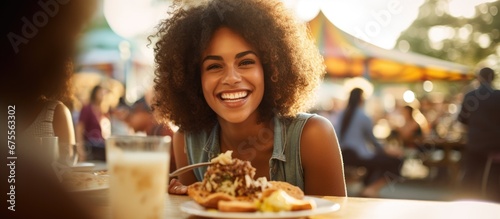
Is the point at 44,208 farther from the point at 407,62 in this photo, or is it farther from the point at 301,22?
the point at 407,62

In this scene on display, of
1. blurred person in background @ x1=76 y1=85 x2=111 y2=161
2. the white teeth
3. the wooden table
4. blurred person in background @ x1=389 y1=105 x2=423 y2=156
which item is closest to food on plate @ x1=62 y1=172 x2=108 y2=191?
the wooden table

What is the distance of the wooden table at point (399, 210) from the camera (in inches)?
47.9

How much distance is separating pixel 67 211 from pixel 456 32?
16512 millimetres

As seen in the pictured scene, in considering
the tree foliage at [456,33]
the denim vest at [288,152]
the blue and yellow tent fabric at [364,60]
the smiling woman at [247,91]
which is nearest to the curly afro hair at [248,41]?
the smiling woman at [247,91]

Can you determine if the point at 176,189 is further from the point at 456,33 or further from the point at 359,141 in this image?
the point at 456,33

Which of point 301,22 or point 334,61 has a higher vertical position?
point 334,61

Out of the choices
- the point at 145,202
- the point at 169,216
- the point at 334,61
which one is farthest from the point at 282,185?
the point at 334,61

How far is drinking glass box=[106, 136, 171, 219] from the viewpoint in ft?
3.21

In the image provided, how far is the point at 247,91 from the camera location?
199 cm

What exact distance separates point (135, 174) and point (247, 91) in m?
1.05

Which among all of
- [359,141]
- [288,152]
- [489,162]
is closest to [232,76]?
[288,152]

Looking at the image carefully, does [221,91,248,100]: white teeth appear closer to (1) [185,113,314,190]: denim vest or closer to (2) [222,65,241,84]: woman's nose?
(2) [222,65,241,84]: woman's nose

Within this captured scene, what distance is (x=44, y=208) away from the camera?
2.09 feet

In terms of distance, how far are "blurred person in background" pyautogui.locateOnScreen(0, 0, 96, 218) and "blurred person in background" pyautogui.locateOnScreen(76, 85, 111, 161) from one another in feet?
15.4
